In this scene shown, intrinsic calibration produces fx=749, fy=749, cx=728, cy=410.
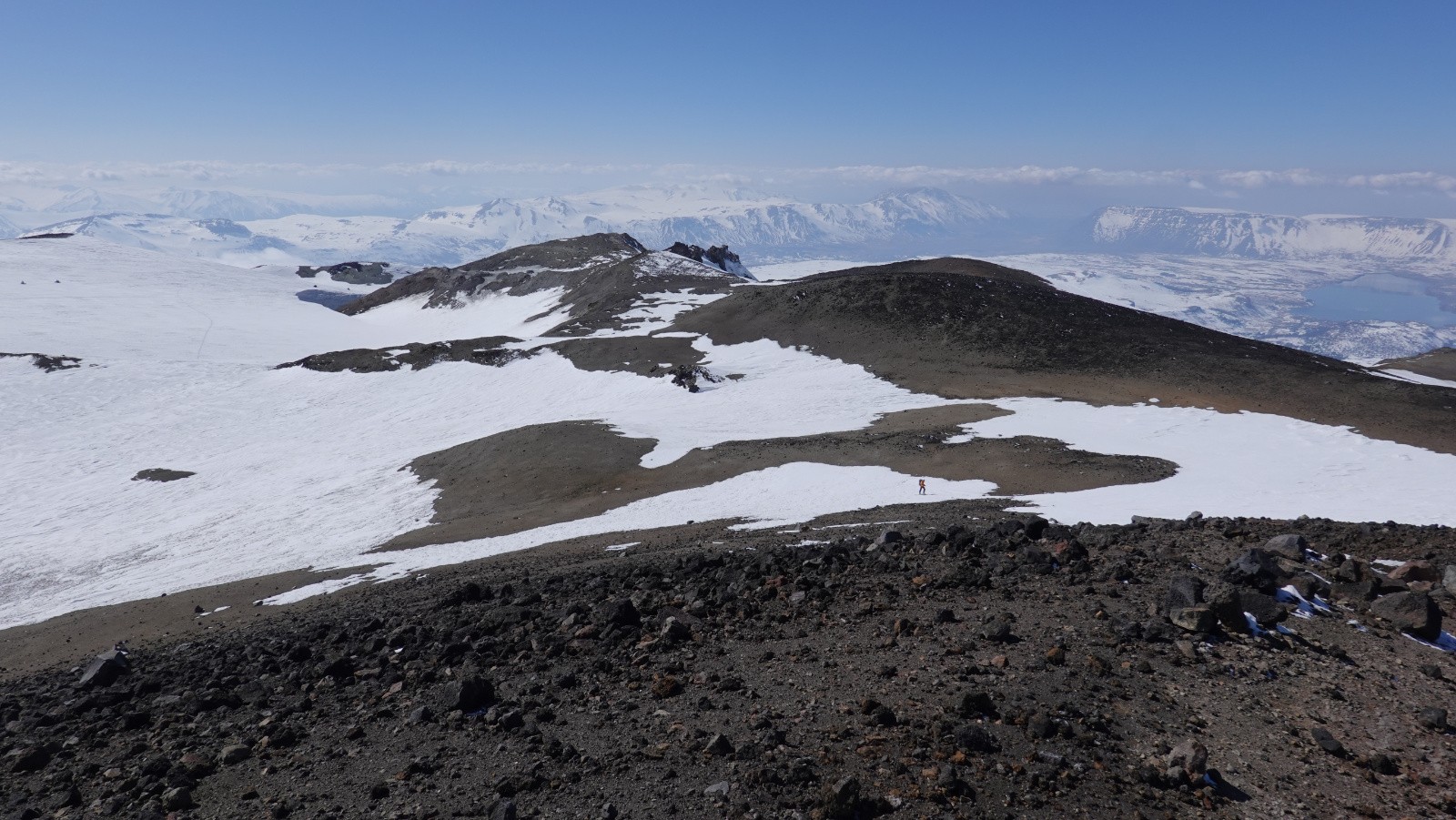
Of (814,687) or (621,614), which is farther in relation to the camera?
(621,614)

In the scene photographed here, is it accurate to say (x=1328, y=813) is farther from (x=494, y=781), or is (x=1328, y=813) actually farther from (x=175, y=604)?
(x=175, y=604)

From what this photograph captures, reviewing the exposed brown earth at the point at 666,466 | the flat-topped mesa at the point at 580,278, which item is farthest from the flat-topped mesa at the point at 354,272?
the exposed brown earth at the point at 666,466

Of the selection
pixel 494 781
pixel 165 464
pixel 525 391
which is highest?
pixel 494 781

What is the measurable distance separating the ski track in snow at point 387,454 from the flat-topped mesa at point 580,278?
633 cm

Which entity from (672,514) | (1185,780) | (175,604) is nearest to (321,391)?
(175,604)

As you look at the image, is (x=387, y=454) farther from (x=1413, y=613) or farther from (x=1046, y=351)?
(x=1413, y=613)

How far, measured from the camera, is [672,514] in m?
29.1

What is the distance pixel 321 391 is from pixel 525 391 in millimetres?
19388

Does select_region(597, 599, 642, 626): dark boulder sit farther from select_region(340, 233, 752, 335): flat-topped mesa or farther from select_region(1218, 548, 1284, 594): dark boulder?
select_region(340, 233, 752, 335): flat-topped mesa

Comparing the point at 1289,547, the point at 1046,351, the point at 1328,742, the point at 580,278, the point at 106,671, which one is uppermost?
the point at 580,278

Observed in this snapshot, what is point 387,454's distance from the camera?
47.1 meters

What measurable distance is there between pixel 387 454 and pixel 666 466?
21.2 metres

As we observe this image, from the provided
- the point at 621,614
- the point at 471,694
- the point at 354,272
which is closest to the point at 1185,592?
the point at 621,614

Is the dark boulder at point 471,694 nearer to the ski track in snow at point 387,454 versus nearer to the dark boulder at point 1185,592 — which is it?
the dark boulder at point 1185,592
